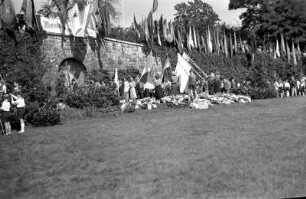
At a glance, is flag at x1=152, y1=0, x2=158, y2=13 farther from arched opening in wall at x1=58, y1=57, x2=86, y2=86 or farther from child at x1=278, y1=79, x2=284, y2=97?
child at x1=278, y1=79, x2=284, y2=97

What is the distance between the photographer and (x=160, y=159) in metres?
8.44

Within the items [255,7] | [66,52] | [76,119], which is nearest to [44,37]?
[66,52]

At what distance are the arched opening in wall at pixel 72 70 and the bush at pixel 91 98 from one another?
3.24m

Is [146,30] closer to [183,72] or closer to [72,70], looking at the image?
[72,70]

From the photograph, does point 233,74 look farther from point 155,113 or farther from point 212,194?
point 212,194

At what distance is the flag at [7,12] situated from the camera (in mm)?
17297

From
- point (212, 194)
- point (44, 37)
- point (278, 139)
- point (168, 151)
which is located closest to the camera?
point (212, 194)

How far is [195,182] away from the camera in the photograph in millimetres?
6754

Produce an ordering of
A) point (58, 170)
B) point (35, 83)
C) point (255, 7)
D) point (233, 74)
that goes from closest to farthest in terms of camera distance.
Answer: point (58, 170) → point (35, 83) → point (233, 74) → point (255, 7)

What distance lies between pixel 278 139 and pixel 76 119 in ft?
27.7

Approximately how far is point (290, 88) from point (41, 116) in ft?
64.0

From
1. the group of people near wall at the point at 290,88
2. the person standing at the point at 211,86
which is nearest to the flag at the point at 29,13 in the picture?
the person standing at the point at 211,86

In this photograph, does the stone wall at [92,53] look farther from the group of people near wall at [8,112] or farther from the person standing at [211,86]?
the group of people near wall at [8,112]

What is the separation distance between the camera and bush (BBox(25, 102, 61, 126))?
46.2ft
